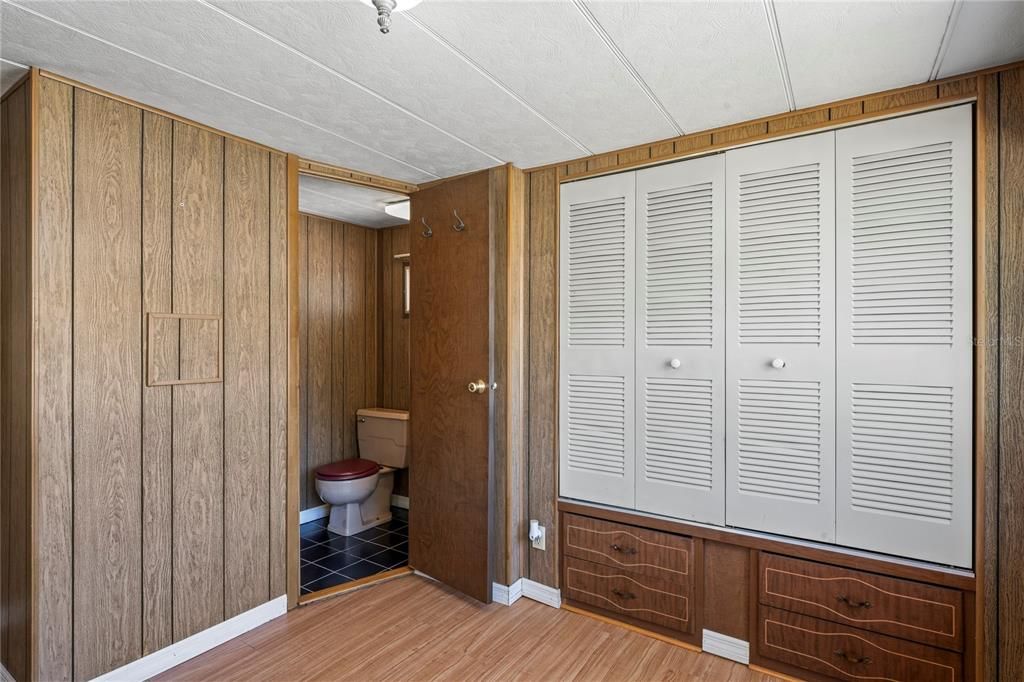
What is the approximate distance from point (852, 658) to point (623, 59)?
2.31 m

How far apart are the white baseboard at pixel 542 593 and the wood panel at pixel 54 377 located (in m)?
1.90

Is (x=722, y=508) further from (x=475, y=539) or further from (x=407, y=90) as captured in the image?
(x=407, y=90)

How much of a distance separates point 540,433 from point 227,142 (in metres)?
2.02

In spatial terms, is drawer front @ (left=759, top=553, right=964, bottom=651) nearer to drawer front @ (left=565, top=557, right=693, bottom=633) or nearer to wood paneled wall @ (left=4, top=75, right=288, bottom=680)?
drawer front @ (left=565, top=557, right=693, bottom=633)

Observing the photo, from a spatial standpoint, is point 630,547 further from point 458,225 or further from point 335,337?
point 335,337

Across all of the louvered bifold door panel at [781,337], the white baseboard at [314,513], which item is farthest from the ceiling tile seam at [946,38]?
the white baseboard at [314,513]

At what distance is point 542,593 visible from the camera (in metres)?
2.78

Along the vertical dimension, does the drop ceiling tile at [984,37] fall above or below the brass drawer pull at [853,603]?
above

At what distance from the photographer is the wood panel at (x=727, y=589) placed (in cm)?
224

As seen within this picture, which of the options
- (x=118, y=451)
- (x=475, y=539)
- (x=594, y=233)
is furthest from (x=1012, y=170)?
(x=118, y=451)

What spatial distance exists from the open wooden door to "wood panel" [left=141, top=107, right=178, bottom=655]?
48.9 inches

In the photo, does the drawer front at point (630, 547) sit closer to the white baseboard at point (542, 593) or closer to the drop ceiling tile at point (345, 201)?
the white baseboard at point (542, 593)

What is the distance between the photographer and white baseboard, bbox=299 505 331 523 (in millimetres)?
3973

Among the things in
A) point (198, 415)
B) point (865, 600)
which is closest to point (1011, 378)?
point (865, 600)
